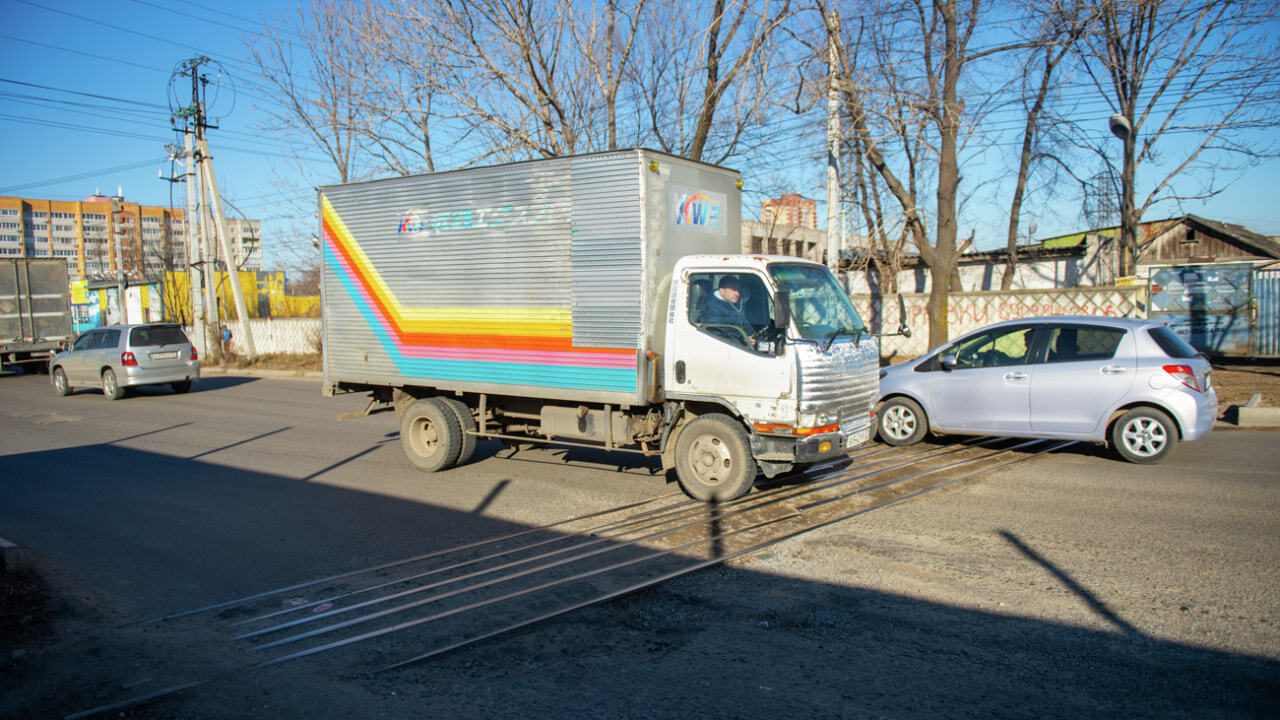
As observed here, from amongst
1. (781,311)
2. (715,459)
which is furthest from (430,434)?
(781,311)

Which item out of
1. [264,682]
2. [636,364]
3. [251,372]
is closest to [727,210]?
[636,364]

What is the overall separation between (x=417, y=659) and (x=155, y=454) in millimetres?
8938

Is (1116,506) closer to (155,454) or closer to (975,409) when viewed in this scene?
(975,409)

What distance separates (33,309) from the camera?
26.3 m

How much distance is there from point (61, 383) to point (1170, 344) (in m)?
24.0

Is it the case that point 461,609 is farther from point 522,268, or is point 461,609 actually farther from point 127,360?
point 127,360

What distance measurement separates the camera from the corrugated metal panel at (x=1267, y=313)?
18.9m

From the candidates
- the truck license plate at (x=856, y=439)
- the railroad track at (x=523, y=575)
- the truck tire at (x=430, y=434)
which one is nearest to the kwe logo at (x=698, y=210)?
the truck license plate at (x=856, y=439)

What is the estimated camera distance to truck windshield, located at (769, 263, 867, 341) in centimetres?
733

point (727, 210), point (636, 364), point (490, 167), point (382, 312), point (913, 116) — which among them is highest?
point (913, 116)

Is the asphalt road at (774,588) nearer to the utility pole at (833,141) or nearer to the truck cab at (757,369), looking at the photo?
the truck cab at (757,369)

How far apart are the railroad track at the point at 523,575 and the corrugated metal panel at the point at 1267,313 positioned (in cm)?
1578

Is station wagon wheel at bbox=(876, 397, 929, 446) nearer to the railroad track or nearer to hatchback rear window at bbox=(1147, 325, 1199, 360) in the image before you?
the railroad track

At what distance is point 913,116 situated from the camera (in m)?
15.4
